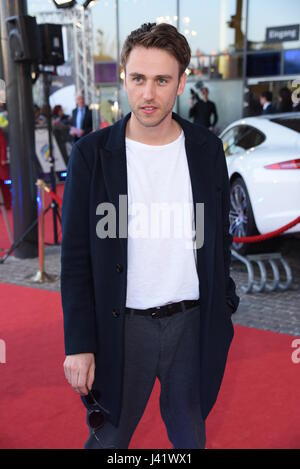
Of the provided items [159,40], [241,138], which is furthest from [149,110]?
[241,138]

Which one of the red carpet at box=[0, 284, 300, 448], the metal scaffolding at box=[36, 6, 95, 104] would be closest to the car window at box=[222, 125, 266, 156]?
the red carpet at box=[0, 284, 300, 448]

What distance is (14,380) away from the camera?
370 cm

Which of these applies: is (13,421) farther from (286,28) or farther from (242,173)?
(286,28)

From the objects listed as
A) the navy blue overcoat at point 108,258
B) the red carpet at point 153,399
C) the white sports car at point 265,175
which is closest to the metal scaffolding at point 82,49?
the white sports car at point 265,175

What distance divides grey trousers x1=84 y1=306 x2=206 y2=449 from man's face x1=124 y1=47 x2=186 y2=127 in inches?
27.3

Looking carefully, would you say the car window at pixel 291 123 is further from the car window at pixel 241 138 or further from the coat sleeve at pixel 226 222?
the coat sleeve at pixel 226 222

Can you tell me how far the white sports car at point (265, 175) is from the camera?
5457 mm

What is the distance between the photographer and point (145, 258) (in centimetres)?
177

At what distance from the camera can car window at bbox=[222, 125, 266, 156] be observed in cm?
634

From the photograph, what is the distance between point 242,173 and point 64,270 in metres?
4.60

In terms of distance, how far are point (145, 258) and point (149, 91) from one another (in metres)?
0.55

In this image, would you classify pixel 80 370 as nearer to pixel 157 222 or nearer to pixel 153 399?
pixel 157 222

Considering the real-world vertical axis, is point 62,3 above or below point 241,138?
above
